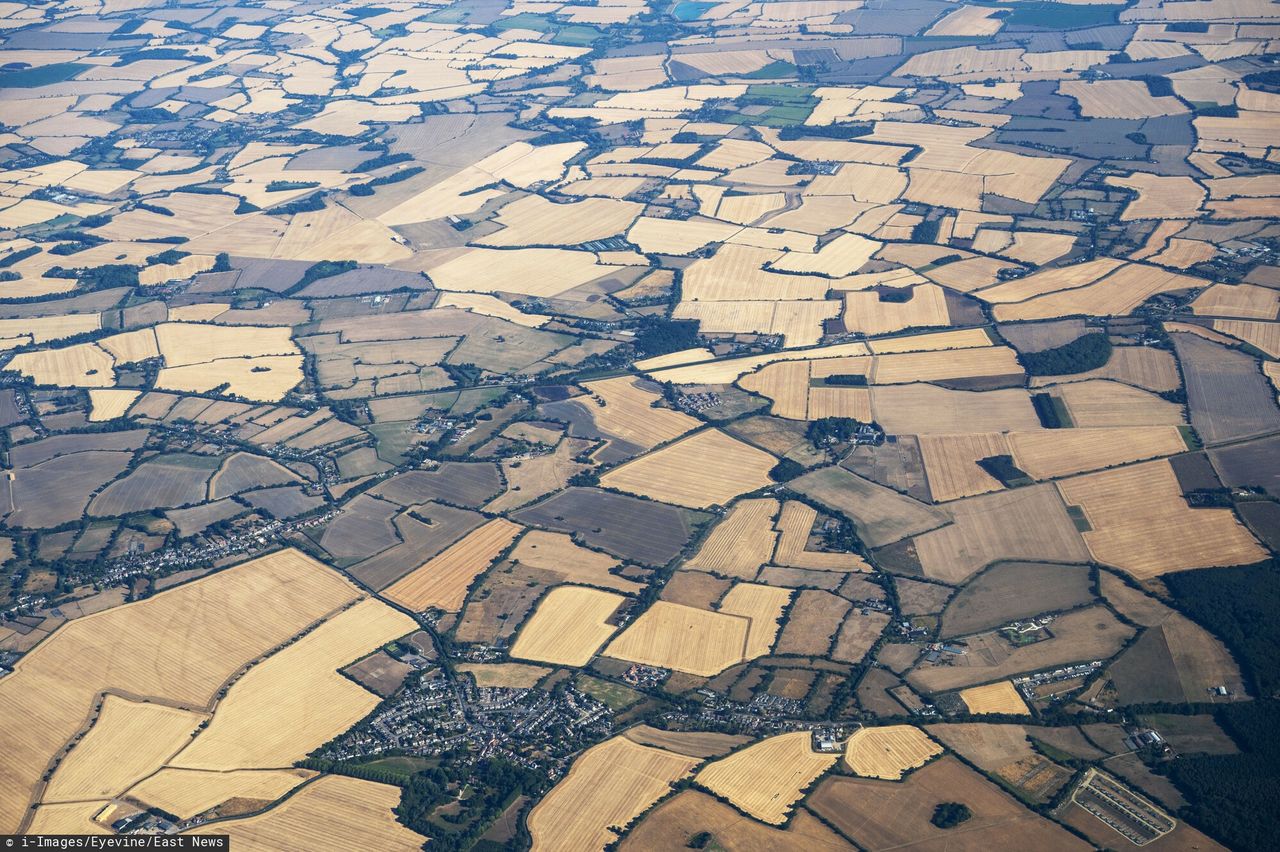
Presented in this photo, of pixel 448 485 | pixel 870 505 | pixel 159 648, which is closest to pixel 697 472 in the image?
pixel 870 505

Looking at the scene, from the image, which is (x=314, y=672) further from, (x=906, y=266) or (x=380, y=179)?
(x=380, y=179)

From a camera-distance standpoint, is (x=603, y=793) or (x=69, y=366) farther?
(x=69, y=366)

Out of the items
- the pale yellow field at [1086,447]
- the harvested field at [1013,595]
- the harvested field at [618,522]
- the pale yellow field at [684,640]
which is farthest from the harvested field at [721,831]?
the pale yellow field at [1086,447]

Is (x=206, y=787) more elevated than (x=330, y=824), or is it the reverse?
(x=206, y=787)

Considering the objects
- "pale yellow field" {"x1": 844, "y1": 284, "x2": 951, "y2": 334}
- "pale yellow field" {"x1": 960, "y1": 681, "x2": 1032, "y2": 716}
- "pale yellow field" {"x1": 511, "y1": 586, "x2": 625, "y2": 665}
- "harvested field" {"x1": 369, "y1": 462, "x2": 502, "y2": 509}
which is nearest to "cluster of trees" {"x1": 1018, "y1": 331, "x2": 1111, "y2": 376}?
"pale yellow field" {"x1": 844, "y1": 284, "x2": 951, "y2": 334}

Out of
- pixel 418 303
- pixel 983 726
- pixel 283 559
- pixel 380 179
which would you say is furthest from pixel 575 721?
pixel 380 179

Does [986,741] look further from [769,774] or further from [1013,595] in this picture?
[1013,595]

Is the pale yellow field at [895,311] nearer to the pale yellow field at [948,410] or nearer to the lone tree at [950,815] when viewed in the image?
the pale yellow field at [948,410]
